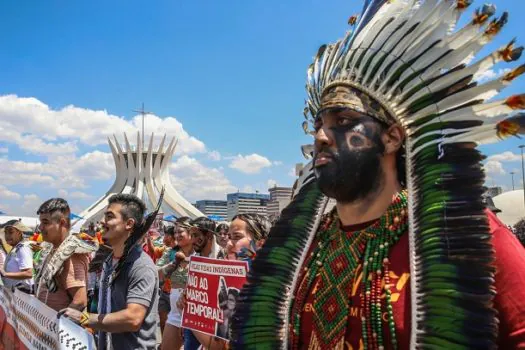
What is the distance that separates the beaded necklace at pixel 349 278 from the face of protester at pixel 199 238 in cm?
358

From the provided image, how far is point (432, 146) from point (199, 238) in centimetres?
405

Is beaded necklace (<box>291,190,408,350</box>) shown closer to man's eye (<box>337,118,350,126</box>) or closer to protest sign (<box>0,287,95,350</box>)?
man's eye (<box>337,118,350,126</box>)

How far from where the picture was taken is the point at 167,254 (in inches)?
271

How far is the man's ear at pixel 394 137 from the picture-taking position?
1.82 metres

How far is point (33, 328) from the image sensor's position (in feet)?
12.3

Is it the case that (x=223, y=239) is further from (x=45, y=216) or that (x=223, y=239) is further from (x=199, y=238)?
(x=45, y=216)

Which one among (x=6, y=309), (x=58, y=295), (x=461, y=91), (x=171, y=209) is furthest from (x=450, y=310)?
(x=171, y=209)

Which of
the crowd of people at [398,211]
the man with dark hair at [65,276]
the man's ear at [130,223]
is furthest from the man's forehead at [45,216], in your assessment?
the crowd of people at [398,211]

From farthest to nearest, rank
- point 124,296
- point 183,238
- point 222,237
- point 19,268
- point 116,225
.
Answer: point 19,268 → point 222,237 → point 183,238 → point 116,225 → point 124,296

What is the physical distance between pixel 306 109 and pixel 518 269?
1.24 meters

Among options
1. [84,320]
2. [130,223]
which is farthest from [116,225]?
[84,320]

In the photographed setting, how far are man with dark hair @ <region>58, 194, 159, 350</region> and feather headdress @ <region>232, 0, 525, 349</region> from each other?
1.60 m

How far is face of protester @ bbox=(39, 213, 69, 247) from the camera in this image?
443 cm

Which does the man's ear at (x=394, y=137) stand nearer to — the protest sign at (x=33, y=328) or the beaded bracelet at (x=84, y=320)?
the protest sign at (x=33, y=328)
